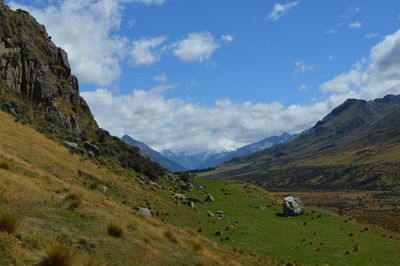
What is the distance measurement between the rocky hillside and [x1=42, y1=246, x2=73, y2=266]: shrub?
43.2m

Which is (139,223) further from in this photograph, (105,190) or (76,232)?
(105,190)

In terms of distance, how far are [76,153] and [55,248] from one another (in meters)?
41.8

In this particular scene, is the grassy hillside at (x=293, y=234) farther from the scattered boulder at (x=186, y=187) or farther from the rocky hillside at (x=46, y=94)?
the rocky hillside at (x=46, y=94)

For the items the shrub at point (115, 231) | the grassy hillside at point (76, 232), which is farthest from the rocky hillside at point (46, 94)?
the shrub at point (115, 231)

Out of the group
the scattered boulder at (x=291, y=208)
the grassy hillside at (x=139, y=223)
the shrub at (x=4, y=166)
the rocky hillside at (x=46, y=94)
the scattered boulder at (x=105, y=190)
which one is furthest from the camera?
the rocky hillside at (x=46, y=94)

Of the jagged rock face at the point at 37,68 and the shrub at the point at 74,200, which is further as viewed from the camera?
the jagged rock face at the point at 37,68

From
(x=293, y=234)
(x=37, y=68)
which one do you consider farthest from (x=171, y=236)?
(x=37, y=68)

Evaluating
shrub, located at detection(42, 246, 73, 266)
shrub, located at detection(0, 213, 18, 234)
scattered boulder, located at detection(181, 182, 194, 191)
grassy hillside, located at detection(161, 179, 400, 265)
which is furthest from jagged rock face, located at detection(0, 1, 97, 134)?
shrub, located at detection(42, 246, 73, 266)

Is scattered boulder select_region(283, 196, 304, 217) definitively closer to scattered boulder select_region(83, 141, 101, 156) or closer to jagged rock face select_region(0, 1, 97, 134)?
scattered boulder select_region(83, 141, 101, 156)

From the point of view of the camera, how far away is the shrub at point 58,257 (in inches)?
670

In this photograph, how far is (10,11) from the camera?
2990 inches

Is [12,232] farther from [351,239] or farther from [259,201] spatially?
[259,201]

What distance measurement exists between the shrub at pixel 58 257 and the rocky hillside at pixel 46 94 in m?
43.2

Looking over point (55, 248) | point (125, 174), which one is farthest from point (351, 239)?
point (55, 248)
